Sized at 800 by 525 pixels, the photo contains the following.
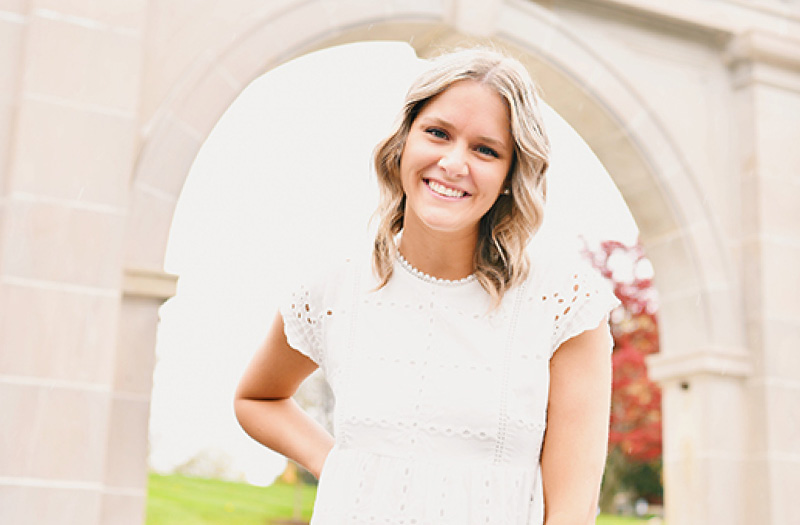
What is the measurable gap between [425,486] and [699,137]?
5.24 metres

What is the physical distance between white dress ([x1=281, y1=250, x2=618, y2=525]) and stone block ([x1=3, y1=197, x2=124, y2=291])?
3046mm

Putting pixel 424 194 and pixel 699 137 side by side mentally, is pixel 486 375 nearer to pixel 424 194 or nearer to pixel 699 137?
pixel 424 194

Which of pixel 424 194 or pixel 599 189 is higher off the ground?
pixel 599 189

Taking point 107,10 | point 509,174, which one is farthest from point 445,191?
point 107,10

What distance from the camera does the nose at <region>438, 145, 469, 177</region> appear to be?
1.32 m

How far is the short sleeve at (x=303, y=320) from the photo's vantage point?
1.51 meters

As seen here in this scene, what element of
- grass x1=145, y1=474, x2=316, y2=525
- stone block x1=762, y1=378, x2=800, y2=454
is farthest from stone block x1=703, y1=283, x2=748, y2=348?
→ grass x1=145, y1=474, x2=316, y2=525

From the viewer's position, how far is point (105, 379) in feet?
13.8

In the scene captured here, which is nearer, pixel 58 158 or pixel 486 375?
pixel 486 375

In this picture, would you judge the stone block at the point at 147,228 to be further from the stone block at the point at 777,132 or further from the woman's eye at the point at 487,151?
the stone block at the point at 777,132

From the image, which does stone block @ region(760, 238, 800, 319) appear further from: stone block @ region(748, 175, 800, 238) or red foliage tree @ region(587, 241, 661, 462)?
red foliage tree @ region(587, 241, 661, 462)

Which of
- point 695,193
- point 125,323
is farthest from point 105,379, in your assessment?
point 695,193

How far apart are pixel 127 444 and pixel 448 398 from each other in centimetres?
341

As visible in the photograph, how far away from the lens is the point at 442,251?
143 centimetres
